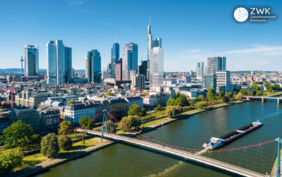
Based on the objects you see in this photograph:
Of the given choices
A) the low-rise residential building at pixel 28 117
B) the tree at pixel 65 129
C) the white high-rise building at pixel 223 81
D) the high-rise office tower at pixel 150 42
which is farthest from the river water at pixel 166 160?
the high-rise office tower at pixel 150 42

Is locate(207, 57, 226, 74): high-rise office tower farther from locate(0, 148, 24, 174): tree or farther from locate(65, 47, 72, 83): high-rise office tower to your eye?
locate(0, 148, 24, 174): tree

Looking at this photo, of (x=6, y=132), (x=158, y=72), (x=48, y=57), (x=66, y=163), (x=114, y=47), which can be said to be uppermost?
(x=114, y=47)

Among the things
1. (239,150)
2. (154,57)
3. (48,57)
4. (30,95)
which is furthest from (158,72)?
(239,150)

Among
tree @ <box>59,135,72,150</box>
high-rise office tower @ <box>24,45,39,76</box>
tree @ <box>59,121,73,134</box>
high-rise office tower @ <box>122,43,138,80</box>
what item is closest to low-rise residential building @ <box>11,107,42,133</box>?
tree @ <box>59,121,73,134</box>

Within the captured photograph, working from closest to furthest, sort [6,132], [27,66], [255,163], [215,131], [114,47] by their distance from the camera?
1. [255,163]
2. [6,132]
3. [215,131]
4. [27,66]
5. [114,47]

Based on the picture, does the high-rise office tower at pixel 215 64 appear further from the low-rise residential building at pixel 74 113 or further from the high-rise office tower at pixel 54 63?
the low-rise residential building at pixel 74 113

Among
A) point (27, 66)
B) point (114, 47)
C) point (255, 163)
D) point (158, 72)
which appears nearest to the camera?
point (255, 163)

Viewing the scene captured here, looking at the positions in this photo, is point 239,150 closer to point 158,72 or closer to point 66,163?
point 66,163
